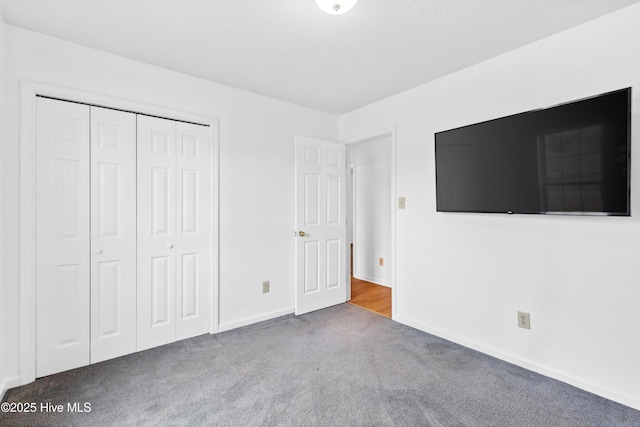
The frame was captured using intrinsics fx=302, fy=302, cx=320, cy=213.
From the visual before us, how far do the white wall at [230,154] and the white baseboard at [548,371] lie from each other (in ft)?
5.47

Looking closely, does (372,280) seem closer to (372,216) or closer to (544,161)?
(372,216)

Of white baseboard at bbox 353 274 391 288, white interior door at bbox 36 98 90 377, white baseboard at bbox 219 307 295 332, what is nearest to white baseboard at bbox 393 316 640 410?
white baseboard at bbox 219 307 295 332

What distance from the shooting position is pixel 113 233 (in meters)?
2.38

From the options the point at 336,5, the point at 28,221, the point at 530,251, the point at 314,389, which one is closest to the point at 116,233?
the point at 28,221

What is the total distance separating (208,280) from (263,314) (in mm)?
720

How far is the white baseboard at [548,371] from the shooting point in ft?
6.00

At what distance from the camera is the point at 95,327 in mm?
2301

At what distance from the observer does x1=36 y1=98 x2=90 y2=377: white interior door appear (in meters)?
2.10

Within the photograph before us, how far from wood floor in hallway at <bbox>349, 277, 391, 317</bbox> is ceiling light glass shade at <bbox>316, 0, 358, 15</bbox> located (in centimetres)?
285

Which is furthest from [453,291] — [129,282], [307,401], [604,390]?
[129,282]

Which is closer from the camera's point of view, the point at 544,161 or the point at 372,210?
the point at 544,161

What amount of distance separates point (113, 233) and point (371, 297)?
2.96m

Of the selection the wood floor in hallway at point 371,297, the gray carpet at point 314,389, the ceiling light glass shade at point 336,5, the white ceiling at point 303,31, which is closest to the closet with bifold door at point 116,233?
the gray carpet at point 314,389

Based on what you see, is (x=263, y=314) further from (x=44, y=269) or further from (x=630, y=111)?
(x=630, y=111)
